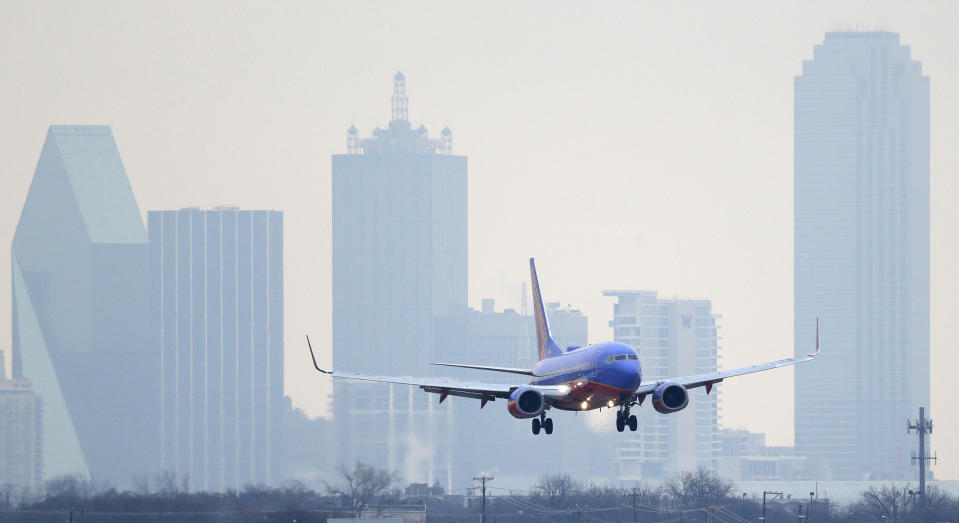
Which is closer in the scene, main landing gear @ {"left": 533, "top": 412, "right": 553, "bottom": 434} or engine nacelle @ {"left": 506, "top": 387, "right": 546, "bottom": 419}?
engine nacelle @ {"left": 506, "top": 387, "right": 546, "bottom": 419}

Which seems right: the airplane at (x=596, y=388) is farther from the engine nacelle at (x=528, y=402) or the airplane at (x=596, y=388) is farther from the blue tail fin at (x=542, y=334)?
the blue tail fin at (x=542, y=334)

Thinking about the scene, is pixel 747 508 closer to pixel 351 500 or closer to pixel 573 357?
pixel 351 500

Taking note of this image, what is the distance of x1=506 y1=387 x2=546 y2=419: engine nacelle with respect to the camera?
94875 mm

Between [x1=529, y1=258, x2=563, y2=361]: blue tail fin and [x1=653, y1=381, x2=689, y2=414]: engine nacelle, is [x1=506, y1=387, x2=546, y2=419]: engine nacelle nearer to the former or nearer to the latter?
[x1=653, y1=381, x2=689, y2=414]: engine nacelle

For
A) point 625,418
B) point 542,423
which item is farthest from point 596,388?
point 542,423

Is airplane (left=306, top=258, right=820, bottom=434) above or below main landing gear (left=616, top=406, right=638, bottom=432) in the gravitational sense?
above

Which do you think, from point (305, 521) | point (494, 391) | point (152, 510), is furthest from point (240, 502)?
point (494, 391)

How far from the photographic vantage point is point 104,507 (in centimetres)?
17600

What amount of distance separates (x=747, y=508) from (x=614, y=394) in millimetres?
109188

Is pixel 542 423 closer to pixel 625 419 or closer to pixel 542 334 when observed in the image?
pixel 625 419

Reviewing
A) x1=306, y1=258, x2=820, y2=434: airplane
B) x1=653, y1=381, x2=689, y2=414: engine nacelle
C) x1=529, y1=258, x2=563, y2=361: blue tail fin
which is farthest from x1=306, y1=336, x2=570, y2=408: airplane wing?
x1=529, y1=258, x2=563, y2=361: blue tail fin

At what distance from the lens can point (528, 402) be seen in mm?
95312

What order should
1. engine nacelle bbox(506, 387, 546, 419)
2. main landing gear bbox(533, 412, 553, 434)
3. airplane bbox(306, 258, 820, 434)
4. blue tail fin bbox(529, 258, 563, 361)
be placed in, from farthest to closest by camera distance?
blue tail fin bbox(529, 258, 563, 361), main landing gear bbox(533, 412, 553, 434), engine nacelle bbox(506, 387, 546, 419), airplane bbox(306, 258, 820, 434)

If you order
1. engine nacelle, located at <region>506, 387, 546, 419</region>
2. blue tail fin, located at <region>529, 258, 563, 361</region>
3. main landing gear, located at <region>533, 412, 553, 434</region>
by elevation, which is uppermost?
blue tail fin, located at <region>529, 258, 563, 361</region>
